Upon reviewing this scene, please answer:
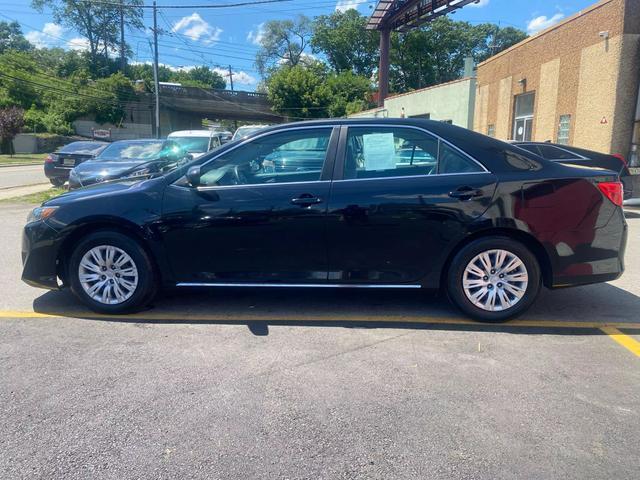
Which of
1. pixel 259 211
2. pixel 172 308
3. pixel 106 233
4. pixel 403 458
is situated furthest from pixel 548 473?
pixel 106 233

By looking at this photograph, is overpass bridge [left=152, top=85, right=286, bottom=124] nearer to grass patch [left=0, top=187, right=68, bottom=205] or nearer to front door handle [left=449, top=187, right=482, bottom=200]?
grass patch [left=0, top=187, right=68, bottom=205]

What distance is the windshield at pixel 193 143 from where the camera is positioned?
13.2 meters

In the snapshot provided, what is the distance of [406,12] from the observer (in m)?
36.7

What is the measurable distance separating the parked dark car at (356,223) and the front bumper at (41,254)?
13 mm

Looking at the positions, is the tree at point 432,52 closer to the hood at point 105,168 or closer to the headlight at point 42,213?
the hood at point 105,168

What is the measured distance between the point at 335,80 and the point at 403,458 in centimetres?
5507

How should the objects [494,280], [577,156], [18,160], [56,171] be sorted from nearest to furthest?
[494,280] < [577,156] < [56,171] < [18,160]

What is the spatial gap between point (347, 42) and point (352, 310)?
6830 cm

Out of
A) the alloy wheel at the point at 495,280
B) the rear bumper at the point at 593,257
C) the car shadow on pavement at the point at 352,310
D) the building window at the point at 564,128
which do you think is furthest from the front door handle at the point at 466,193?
the building window at the point at 564,128

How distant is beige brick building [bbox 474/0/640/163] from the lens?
Answer: 13.6 meters

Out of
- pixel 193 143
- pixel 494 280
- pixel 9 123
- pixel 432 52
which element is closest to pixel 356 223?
pixel 494 280

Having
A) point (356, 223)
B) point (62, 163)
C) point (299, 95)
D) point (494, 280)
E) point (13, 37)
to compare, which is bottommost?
point (494, 280)

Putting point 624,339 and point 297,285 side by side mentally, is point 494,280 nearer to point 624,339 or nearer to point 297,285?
point 624,339

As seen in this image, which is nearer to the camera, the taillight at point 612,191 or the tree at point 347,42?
the taillight at point 612,191
